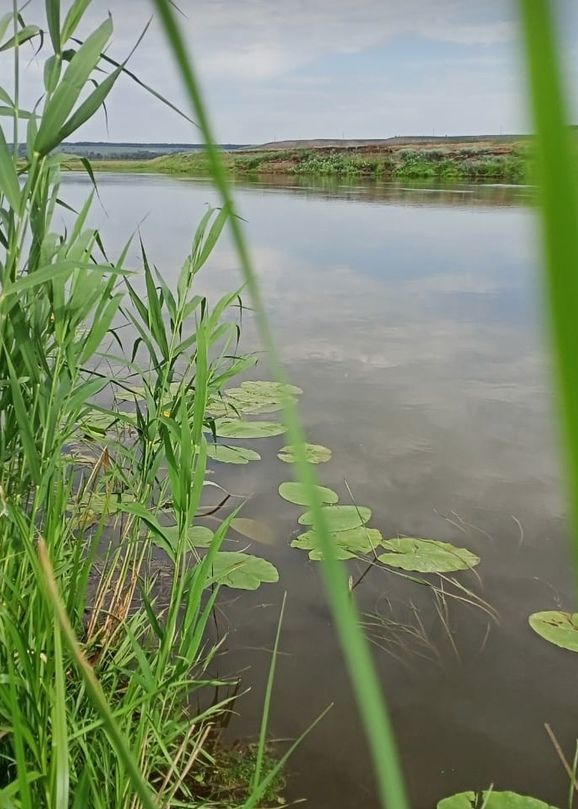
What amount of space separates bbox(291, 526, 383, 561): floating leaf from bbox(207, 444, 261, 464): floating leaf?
49 cm

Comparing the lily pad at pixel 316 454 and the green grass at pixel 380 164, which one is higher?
the green grass at pixel 380 164

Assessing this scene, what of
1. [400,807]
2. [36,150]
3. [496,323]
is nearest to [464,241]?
[496,323]

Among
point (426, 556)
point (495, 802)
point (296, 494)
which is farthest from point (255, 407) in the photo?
point (495, 802)

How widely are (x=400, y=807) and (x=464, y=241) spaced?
7.80m

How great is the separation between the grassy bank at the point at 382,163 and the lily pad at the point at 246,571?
15438 mm

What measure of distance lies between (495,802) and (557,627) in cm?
56

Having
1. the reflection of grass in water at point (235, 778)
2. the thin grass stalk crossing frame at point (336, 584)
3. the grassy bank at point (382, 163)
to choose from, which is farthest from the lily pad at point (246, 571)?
the grassy bank at point (382, 163)

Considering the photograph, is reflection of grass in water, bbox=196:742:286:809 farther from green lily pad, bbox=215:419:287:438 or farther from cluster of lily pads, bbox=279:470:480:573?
green lily pad, bbox=215:419:287:438

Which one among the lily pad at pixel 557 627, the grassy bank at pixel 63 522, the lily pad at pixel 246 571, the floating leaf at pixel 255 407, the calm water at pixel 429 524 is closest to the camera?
the grassy bank at pixel 63 522

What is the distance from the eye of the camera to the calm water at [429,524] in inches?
51.6

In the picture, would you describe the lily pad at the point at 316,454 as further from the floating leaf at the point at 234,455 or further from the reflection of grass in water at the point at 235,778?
the reflection of grass in water at the point at 235,778

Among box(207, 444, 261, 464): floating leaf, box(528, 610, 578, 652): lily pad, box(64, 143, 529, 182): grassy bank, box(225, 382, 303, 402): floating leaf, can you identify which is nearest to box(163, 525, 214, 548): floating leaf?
box(207, 444, 261, 464): floating leaf

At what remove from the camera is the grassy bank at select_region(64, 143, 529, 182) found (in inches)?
743

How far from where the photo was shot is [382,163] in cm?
2128
